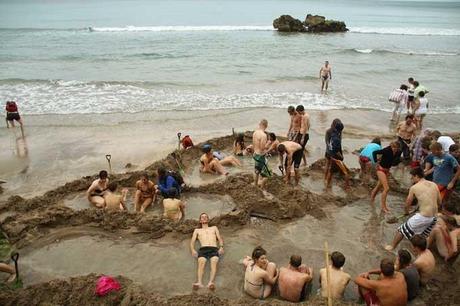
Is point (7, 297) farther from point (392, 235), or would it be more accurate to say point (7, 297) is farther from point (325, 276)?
point (392, 235)

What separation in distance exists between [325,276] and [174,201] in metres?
3.42

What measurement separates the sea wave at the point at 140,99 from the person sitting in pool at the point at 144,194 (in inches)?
326

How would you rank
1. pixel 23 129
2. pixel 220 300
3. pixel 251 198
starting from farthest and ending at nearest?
pixel 23 129 < pixel 251 198 < pixel 220 300

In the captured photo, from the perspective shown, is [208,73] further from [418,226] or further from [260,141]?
[418,226]

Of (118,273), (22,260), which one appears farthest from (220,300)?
(22,260)

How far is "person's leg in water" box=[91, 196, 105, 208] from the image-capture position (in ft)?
26.3

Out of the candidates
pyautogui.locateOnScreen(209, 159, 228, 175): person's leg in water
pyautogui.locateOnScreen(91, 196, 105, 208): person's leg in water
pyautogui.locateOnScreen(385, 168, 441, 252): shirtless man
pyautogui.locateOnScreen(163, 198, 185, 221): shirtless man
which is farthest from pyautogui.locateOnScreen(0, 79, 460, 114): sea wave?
pyautogui.locateOnScreen(385, 168, 441, 252): shirtless man

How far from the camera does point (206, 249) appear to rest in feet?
20.5

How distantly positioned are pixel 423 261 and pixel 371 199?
2866mm

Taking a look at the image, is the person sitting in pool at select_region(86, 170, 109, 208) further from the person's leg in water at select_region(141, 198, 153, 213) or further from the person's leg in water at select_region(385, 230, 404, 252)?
the person's leg in water at select_region(385, 230, 404, 252)

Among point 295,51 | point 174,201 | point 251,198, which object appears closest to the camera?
point 174,201

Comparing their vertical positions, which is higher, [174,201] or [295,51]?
[295,51]

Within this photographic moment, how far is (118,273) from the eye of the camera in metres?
6.09

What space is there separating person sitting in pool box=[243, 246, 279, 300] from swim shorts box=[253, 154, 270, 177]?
348cm
